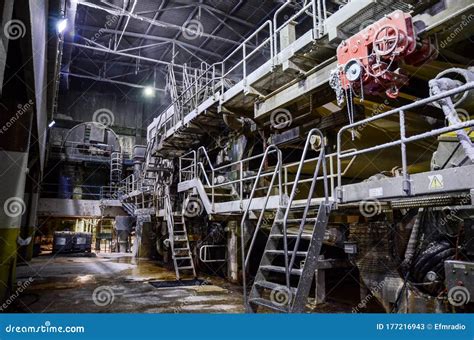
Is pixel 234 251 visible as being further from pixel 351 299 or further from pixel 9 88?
pixel 9 88

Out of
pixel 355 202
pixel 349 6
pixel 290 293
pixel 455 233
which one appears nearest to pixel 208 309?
pixel 290 293

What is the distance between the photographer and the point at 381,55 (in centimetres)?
485

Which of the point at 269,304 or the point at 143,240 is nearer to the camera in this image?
the point at 269,304

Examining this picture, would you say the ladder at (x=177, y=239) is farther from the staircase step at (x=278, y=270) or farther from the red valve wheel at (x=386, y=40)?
the red valve wheel at (x=386, y=40)

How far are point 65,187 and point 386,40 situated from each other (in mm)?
23251

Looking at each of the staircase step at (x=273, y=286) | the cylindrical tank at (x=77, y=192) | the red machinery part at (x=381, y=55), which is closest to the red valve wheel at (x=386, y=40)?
the red machinery part at (x=381, y=55)

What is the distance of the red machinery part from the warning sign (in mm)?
1882

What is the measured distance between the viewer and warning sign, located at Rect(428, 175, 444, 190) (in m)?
3.66

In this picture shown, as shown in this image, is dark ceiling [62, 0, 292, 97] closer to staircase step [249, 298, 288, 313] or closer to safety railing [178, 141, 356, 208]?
safety railing [178, 141, 356, 208]

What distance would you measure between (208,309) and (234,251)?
338cm

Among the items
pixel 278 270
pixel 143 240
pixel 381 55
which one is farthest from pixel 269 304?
pixel 143 240

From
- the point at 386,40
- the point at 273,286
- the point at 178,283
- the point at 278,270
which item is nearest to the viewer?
the point at 273,286

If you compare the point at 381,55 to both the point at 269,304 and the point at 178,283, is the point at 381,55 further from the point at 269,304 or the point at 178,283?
the point at 178,283

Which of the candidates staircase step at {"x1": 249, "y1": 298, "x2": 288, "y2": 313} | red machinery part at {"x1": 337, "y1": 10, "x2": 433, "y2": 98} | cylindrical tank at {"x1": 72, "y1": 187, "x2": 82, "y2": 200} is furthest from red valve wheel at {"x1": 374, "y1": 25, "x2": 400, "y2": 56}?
cylindrical tank at {"x1": 72, "y1": 187, "x2": 82, "y2": 200}
